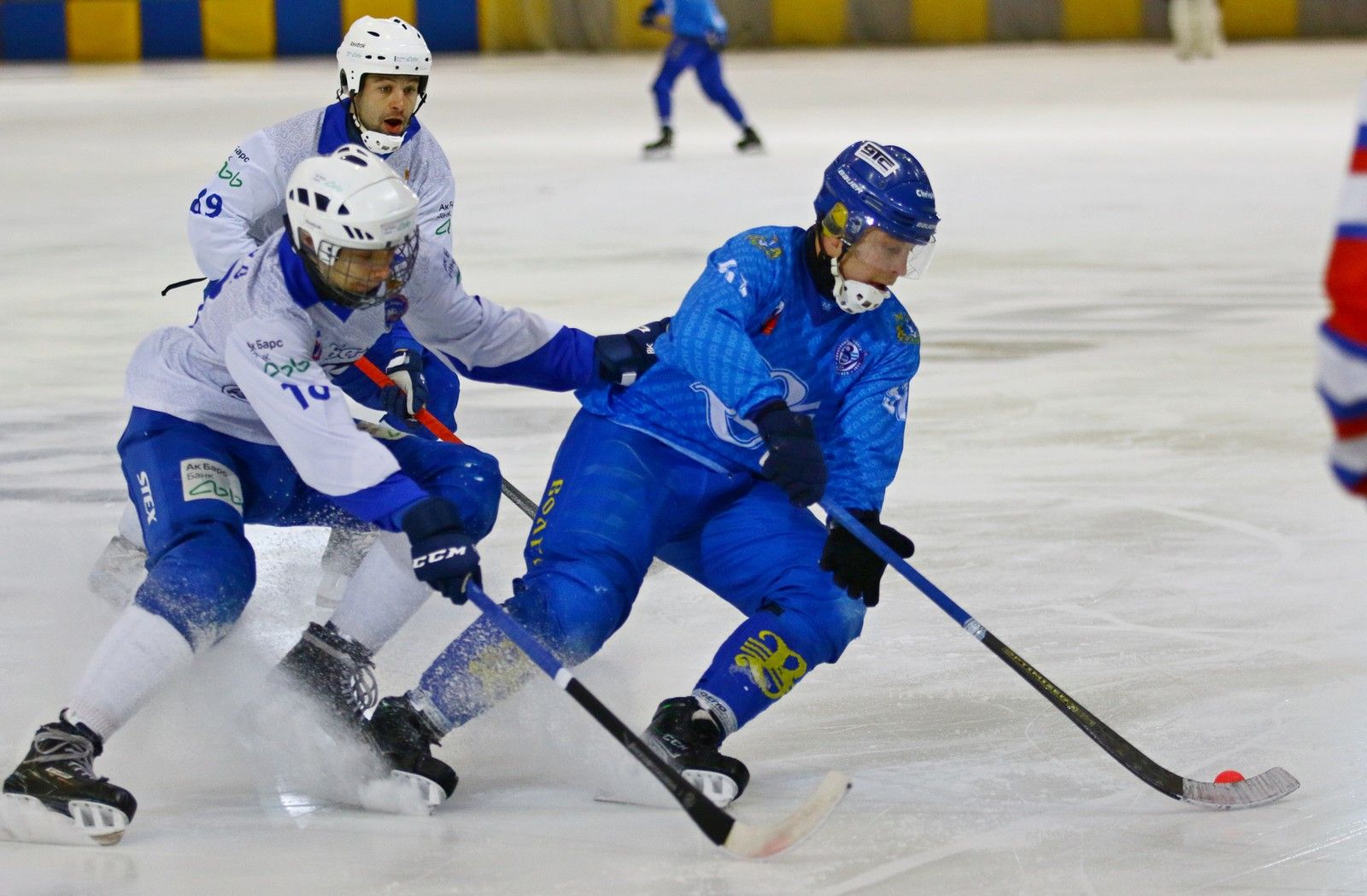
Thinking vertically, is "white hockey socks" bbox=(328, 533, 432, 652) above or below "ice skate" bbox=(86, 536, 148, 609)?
above

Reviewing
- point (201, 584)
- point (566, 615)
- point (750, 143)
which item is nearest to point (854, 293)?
point (566, 615)

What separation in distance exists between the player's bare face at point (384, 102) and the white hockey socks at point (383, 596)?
134 centimetres

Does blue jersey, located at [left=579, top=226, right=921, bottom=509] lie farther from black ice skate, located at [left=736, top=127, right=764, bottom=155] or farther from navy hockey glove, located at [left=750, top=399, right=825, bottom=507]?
black ice skate, located at [left=736, top=127, right=764, bottom=155]

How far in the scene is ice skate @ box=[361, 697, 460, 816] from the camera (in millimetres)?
3135

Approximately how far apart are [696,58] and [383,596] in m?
10.8

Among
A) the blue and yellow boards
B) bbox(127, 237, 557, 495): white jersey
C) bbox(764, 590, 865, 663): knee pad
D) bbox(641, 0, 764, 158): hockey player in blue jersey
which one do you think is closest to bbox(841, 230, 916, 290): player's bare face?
bbox(764, 590, 865, 663): knee pad

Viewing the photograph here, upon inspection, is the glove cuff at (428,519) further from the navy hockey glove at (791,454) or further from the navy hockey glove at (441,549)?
the navy hockey glove at (791,454)

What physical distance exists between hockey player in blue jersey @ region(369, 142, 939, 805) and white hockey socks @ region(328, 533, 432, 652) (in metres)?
0.20

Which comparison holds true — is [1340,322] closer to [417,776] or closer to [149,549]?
[417,776]

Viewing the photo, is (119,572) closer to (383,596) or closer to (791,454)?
(383,596)

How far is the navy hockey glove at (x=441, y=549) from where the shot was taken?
302cm

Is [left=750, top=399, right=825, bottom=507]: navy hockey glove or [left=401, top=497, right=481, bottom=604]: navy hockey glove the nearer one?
[left=401, top=497, right=481, bottom=604]: navy hockey glove

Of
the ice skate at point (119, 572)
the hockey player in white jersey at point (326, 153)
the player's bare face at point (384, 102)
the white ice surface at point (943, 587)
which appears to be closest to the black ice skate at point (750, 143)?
the white ice surface at point (943, 587)

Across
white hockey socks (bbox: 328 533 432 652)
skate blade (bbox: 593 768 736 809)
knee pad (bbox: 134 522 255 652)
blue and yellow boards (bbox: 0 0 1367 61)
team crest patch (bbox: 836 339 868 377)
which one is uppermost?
team crest patch (bbox: 836 339 868 377)
